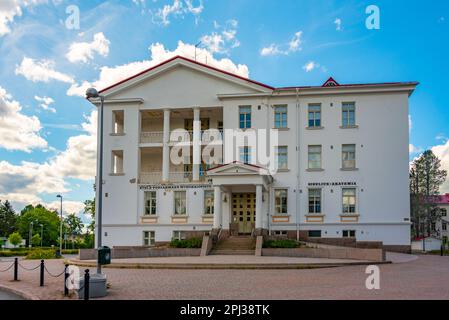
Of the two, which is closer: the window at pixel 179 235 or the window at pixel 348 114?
the window at pixel 348 114

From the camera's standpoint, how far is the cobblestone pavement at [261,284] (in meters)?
13.8

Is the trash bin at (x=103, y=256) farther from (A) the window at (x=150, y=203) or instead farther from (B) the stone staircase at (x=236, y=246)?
(A) the window at (x=150, y=203)

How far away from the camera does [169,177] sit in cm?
3756

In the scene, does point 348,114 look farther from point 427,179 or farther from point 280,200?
point 427,179

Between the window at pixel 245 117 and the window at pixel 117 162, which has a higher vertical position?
the window at pixel 245 117

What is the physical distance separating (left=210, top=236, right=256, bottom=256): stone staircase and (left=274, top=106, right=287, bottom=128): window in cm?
915

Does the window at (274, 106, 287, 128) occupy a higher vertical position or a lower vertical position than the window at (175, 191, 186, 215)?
higher

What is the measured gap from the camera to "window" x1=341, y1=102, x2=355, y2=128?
3562 cm

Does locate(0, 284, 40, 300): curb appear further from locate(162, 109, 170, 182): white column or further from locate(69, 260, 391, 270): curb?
locate(162, 109, 170, 182): white column

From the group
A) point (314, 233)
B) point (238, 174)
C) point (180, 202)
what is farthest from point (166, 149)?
point (314, 233)

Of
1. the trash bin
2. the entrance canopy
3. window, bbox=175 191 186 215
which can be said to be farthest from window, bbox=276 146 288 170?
the trash bin

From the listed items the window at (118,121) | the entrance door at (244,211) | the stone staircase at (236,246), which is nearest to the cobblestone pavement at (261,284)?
the stone staircase at (236,246)

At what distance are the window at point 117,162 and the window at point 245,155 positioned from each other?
30.1ft

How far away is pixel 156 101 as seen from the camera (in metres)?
37.5
